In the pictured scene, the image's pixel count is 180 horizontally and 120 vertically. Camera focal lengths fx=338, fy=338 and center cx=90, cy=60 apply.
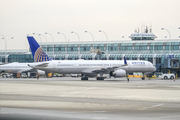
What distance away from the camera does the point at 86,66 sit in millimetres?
68188

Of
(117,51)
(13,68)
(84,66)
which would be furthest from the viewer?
(117,51)

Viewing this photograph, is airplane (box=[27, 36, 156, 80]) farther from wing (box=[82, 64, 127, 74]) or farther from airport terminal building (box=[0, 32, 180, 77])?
airport terminal building (box=[0, 32, 180, 77])

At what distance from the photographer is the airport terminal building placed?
10806cm

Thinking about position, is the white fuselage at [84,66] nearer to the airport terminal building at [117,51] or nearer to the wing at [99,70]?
the wing at [99,70]

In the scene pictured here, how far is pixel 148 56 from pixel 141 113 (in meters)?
92.5

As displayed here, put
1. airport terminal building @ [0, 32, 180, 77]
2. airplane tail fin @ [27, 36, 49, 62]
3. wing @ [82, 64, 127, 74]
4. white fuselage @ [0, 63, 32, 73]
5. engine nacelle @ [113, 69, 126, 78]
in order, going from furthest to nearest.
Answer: airport terminal building @ [0, 32, 180, 77] < white fuselage @ [0, 63, 32, 73] < airplane tail fin @ [27, 36, 49, 62] < wing @ [82, 64, 127, 74] < engine nacelle @ [113, 69, 126, 78]

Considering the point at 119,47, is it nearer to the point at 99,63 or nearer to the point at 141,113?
the point at 99,63

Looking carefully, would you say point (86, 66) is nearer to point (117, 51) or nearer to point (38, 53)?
→ point (38, 53)

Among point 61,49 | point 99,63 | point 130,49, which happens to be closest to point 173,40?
point 130,49

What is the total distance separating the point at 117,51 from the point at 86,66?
Result: 51296mm

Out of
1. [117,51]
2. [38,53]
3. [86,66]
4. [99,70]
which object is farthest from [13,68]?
[99,70]

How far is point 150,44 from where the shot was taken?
4469 inches

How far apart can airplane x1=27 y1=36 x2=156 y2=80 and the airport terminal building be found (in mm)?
22398

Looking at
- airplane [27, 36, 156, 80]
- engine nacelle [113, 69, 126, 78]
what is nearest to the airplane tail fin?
airplane [27, 36, 156, 80]
